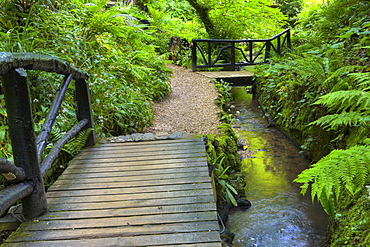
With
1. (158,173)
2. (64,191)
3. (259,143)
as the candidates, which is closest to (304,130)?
(259,143)

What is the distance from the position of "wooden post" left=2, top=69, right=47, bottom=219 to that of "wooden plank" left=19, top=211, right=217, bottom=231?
0.54 feet

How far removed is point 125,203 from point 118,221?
0.28 metres

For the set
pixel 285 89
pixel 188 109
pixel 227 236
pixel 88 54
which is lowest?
pixel 227 236

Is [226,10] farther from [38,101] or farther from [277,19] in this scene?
[38,101]

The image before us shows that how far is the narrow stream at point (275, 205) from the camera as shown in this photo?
11.3 ft

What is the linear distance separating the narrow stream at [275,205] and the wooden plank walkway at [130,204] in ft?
3.61

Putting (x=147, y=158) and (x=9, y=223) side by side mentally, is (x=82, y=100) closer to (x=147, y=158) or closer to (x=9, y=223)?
(x=147, y=158)

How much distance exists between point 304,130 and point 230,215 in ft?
7.85

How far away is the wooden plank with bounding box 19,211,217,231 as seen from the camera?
7.47ft

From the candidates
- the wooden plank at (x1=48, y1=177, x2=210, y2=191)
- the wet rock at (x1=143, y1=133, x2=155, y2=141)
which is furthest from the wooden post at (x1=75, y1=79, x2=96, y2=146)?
the wooden plank at (x1=48, y1=177, x2=210, y2=191)

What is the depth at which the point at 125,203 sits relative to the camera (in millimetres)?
2590

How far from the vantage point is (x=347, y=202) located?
2.90 metres

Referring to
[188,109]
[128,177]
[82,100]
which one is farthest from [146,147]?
[188,109]

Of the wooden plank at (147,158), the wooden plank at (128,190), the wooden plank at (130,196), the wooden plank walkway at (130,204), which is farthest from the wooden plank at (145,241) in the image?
the wooden plank at (147,158)
